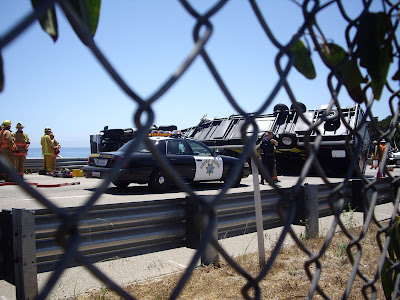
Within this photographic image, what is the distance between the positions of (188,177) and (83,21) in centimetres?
1078

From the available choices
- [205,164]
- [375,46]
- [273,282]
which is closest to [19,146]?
[205,164]

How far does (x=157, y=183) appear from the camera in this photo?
1059cm

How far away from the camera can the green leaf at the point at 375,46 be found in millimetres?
1068

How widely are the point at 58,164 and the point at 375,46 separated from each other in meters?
21.2

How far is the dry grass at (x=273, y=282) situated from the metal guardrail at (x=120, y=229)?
310 millimetres

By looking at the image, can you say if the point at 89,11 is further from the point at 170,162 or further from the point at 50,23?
the point at 170,162

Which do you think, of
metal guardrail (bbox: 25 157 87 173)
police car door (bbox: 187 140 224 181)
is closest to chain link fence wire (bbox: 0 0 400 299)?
police car door (bbox: 187 140 224 181)

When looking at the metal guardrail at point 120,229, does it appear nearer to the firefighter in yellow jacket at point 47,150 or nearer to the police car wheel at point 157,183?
the police car wheel at point 157,183

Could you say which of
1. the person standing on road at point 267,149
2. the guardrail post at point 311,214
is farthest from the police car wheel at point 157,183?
the guardrail post at point 311,214

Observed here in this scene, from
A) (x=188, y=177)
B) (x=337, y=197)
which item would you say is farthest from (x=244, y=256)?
(x=188, y=177)

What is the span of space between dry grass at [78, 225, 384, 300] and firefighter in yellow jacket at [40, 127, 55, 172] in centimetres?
1470

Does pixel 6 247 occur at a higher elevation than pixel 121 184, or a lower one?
higher

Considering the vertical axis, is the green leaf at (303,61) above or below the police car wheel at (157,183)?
above

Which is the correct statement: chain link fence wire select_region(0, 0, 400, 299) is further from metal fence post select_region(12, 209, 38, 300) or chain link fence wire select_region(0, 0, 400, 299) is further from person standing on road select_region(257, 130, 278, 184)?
person standing on road select_region(257, 130, 278, 184)
